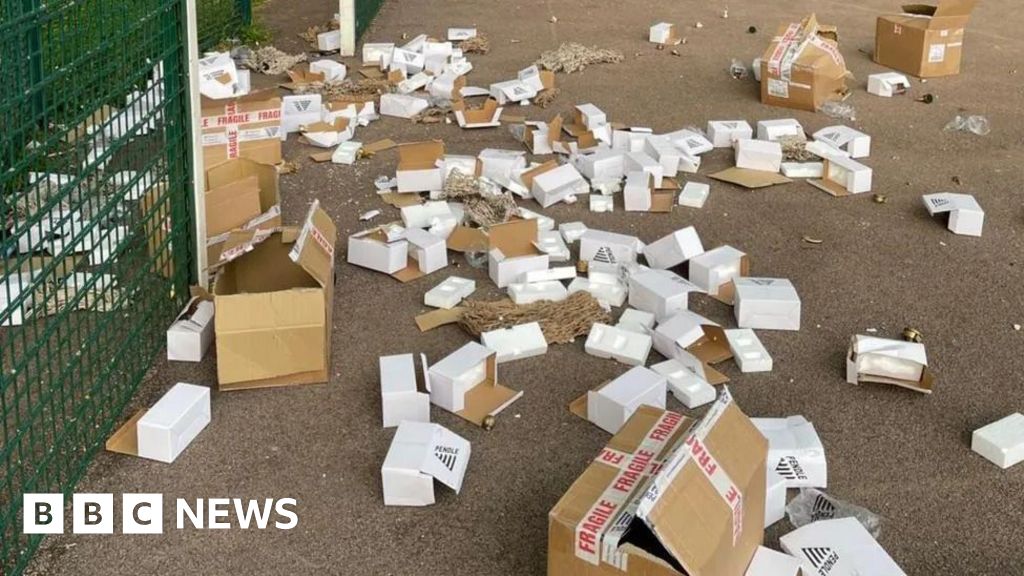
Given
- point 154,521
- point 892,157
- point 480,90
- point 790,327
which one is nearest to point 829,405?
point 790,327

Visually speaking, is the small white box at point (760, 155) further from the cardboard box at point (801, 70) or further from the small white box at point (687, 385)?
the small white box at point (687, 385)

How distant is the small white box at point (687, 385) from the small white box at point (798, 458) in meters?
0.31

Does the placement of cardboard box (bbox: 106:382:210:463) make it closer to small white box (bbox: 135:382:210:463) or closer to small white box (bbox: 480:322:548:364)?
small white box (bbox: 135:382:210:463)

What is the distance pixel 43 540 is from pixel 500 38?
5941 mm

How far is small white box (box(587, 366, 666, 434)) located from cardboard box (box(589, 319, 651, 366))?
291 millimetres

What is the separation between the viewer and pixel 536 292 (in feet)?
13.2

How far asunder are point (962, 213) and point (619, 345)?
6.17 feet

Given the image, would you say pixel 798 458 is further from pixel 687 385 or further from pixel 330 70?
pixel 330 70

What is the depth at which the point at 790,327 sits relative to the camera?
12.7ft

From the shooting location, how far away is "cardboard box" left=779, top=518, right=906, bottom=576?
261 centimetres

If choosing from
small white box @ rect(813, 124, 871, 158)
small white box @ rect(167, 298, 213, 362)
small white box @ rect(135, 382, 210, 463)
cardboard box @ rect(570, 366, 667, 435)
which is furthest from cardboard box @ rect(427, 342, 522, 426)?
small white box @ rect(813, 124, 871, 158)

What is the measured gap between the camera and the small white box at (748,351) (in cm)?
361

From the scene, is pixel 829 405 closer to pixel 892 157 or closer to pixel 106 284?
pixel 106 284

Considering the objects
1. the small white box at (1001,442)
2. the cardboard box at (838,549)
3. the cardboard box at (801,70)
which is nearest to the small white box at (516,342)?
the cardboard box at (838,549)
